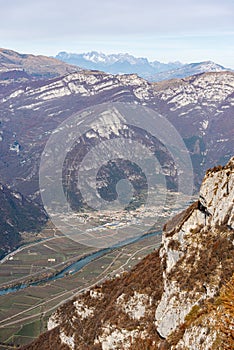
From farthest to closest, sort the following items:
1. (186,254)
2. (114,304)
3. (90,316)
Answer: (90,316) < (114,304) < (186,254)

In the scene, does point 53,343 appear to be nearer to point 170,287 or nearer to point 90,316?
point 90,316

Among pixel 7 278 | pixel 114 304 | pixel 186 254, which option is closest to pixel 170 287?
pixel 186 254

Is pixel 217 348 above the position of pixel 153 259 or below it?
above

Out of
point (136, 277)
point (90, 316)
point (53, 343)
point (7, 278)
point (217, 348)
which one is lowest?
point (7, 278)

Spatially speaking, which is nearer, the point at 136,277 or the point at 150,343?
the point at 150,343

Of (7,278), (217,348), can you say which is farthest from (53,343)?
(7,278)

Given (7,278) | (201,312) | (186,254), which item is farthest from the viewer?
(7,278)

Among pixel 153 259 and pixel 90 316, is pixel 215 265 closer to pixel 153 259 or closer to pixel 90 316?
pixel 153 259
